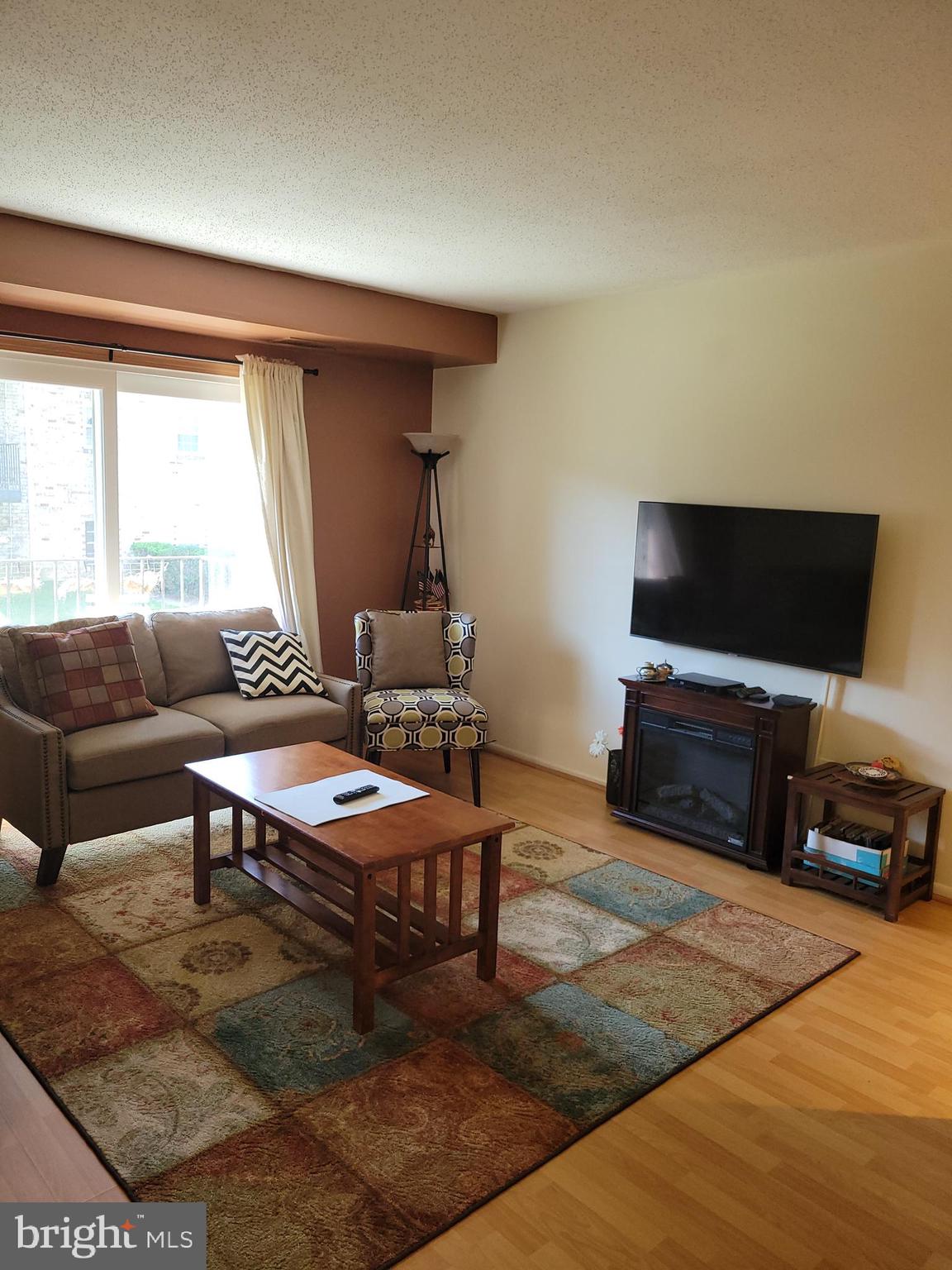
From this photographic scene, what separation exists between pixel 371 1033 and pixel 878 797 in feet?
6.76

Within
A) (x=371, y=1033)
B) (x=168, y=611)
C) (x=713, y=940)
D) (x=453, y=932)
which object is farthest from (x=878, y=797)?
(x=168, y=611)

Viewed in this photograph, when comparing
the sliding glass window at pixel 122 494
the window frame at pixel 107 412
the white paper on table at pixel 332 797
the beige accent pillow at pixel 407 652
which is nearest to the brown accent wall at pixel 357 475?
the sliding glass window at pixel 122 494

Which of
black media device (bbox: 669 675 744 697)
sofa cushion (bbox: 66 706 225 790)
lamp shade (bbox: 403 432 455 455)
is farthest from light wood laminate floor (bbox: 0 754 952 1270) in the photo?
lamp shade (bbox: 403 432 455 455)

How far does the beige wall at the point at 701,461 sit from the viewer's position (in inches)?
144

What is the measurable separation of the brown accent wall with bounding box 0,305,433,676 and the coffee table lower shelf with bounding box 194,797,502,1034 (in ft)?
7.57

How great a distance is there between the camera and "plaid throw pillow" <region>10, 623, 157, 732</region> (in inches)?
148

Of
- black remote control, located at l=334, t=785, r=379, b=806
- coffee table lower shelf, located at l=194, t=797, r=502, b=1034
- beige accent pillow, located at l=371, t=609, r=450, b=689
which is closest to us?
coffee table lower shelf, located at l=194, t=797, r=502, b=1034

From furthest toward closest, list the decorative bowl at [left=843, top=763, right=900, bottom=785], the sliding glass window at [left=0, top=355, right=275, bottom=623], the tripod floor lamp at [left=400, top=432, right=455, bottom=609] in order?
the tripod floor lamp at [left=400, top=432, right=455, bottom=609] → the sliding glass window at [left=0, top=355, right=275, bottom=623] → the decorative bowl at [left=843, top=763, right=900, bottom=785]

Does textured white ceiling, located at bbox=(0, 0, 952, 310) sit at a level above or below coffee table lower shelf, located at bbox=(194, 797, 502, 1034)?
above

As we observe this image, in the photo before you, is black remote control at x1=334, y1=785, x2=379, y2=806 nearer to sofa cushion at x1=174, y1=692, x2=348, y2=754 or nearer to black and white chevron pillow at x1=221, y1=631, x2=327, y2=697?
sofa cushion at x1=174, y1=692, x2=348, y2=754

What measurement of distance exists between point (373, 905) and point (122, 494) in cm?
296

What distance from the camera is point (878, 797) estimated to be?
351 centimetres

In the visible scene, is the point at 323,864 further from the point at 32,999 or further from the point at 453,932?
the point at 32,999

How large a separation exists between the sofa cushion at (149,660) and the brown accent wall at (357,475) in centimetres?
130
